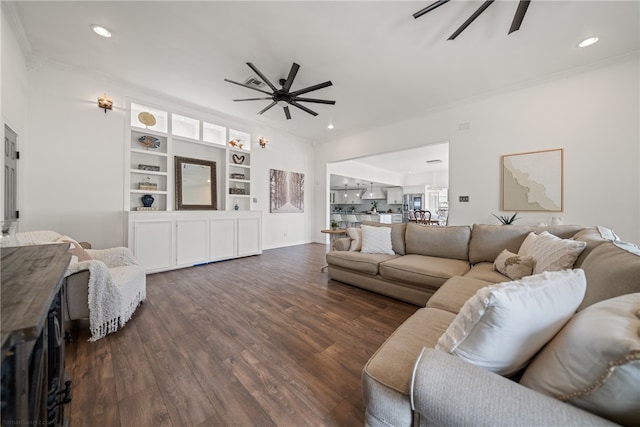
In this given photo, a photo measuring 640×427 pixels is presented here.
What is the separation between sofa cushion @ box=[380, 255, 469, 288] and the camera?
2.33 m

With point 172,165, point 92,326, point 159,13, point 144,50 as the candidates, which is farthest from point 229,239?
point 159,13

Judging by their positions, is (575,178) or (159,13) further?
(575,178)

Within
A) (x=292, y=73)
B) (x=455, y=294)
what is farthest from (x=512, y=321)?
(x=292, y=73)

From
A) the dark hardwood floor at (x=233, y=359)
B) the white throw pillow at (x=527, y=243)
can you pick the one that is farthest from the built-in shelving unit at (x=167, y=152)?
the white throw pillow at (x=527, y=243)

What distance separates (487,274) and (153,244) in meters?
4.53

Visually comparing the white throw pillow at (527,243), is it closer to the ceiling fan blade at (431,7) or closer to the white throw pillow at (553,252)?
the white throw pillow at (553,252)

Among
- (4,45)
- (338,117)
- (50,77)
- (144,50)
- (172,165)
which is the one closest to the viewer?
(4,45)

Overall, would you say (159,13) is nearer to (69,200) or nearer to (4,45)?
(4,45)

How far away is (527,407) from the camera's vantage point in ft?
1.98

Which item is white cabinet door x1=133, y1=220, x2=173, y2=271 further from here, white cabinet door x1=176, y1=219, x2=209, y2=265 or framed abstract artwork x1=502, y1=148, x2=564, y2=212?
framed abstract artwork x1=502, y1=148, x2=564, y2=212

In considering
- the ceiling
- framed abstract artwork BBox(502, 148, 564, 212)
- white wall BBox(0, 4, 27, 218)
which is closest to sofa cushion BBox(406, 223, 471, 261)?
framed abstract artwork BBox(502, 148, 564, 212)

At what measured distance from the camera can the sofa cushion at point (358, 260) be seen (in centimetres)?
284

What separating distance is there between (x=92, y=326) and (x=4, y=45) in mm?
2964

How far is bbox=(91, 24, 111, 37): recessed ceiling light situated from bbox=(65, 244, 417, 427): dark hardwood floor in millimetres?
3098
